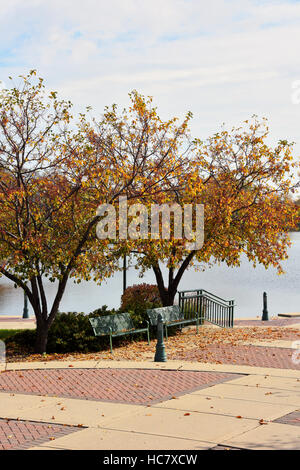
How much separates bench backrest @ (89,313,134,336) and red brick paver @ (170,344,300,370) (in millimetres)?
2151

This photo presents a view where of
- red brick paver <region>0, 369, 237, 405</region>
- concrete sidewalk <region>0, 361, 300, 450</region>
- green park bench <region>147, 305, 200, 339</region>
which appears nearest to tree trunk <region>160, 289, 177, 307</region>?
green park bench <region>147, 305, 200, 339</region>

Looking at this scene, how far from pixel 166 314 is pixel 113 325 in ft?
8.31

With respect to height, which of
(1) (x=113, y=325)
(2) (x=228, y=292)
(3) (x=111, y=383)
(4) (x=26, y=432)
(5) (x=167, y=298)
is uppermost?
(5) (x=167, y=298)

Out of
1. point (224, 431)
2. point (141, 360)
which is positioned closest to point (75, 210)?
point (141, 360)

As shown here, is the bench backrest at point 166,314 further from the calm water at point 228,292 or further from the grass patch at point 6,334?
the calm water at point 228,292

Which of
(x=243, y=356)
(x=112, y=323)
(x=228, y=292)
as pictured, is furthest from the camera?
(x=228, y=292)

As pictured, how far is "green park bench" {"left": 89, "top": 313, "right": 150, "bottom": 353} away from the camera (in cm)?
1619

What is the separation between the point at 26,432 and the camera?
847 cm

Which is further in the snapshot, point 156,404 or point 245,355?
point 245,355

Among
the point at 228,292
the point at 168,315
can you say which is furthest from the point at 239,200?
the point at 228,292

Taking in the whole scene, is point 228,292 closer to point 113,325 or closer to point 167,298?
point 167,298

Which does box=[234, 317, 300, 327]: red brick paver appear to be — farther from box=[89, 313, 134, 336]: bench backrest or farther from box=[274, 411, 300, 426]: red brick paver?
box=[274, 411, 300, 426]: red brick paver

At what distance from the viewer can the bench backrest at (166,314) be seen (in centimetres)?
1814
